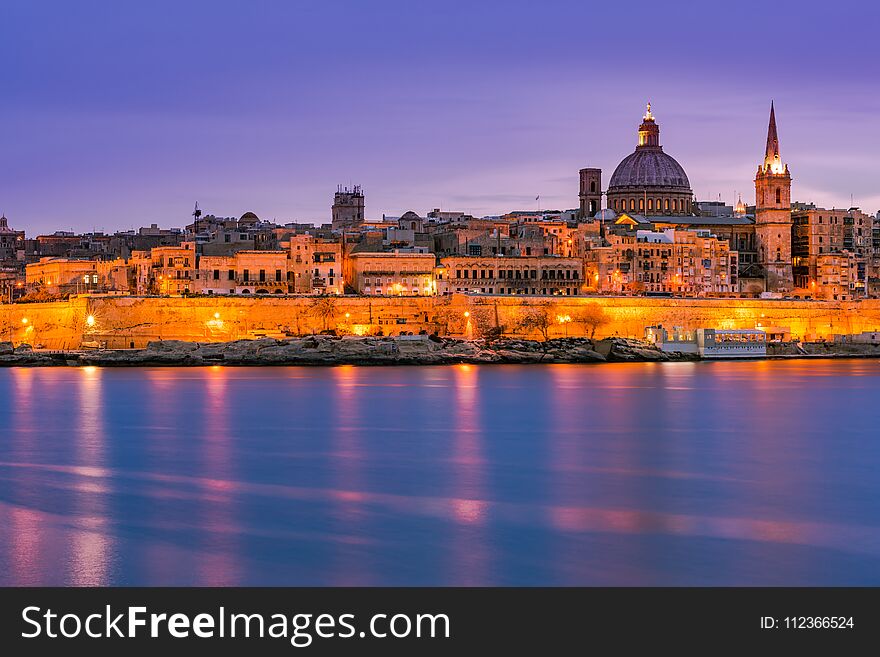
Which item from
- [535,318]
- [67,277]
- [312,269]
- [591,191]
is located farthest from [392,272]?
[591,191]

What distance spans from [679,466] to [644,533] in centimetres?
421

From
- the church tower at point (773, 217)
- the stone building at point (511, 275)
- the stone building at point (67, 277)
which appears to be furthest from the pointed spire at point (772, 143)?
the stone building at point (67, 277)

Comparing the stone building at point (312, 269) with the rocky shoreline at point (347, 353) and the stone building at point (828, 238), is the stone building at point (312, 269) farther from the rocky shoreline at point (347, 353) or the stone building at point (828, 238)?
the stone building at point (828, 238)

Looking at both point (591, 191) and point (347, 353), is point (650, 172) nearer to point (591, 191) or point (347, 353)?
point (591, 191)

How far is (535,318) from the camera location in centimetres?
3772

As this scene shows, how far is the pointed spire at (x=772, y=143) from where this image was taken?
50.4 meters

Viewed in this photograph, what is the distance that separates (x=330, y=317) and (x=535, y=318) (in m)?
5.89

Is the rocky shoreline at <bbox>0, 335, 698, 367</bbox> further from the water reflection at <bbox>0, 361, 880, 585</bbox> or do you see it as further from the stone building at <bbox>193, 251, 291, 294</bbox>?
the water reflection at <bbox>0, 361, 880, 585</bbox>

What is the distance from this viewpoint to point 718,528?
1088 cm

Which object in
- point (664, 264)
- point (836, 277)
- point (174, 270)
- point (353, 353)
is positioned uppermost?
point (664, 264)

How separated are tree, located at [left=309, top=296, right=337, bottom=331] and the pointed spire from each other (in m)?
21.5

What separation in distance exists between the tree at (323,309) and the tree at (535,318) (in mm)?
5353

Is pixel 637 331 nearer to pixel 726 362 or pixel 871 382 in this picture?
pixel 726 362

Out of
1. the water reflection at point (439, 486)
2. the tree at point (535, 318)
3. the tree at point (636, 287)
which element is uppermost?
the tree at point (636, 287)
